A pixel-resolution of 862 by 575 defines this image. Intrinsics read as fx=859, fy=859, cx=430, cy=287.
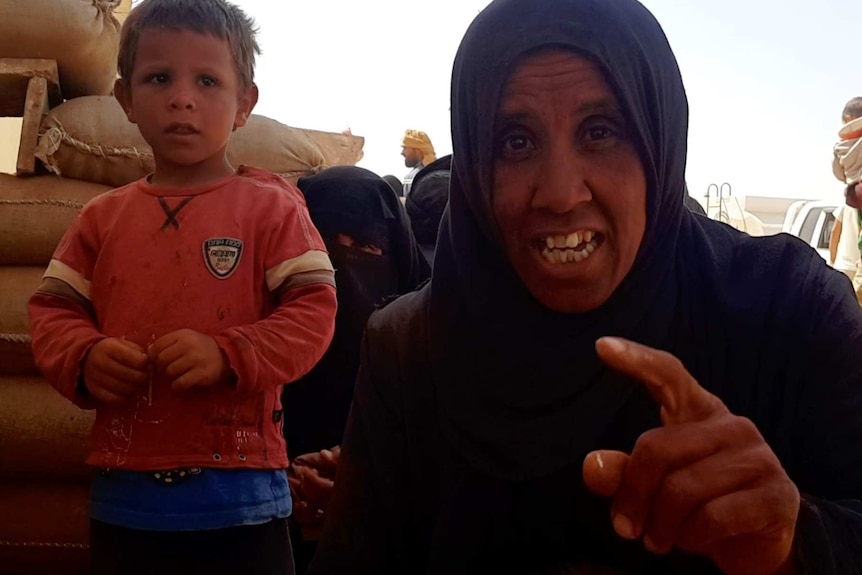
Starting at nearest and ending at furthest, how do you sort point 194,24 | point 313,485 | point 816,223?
point 194,24 → point 313,485 → point 816,223

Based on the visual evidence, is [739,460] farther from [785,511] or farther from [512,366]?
[512,366]

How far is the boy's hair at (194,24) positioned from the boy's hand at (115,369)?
0.54m

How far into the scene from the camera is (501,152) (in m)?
1.10

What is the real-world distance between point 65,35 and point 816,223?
25.1 feet

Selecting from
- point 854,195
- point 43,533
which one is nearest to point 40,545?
point 43,533

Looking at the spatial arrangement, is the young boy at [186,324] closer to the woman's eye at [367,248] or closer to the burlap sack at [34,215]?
the woman's eye at [367,248]

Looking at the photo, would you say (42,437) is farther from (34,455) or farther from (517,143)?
(517,143)

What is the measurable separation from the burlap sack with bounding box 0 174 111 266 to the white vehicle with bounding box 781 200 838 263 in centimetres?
715

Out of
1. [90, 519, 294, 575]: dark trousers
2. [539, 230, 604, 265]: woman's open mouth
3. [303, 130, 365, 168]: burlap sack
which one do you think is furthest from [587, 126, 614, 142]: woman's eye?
[303, 130, 365, 168]: burlap sack

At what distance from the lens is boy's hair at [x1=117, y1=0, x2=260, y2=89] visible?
4.95 feet

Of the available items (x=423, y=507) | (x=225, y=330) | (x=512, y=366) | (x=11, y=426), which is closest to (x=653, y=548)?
(x=512, y=366)

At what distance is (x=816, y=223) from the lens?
27.6ft

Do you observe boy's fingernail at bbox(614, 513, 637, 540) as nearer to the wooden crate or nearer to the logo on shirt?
the logo on shirt

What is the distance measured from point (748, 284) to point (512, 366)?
1.00 feet
